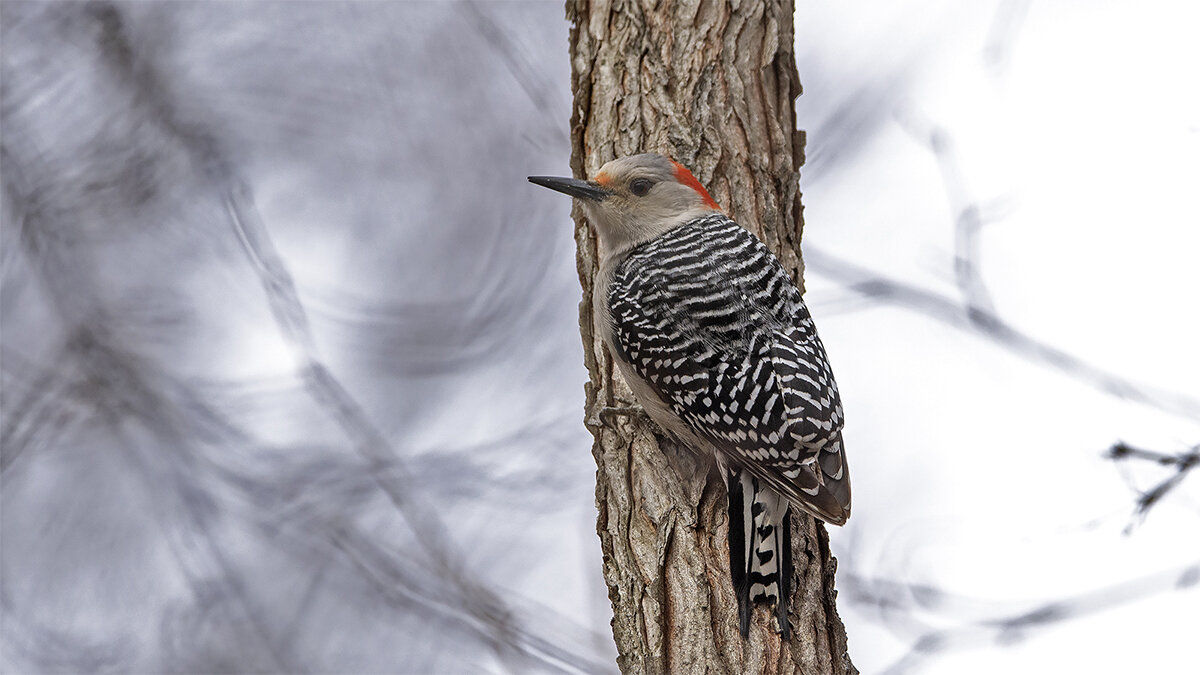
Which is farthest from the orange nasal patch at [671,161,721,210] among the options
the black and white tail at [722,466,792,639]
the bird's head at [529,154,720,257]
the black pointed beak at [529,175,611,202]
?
the black and white tail at [722,466,792,639]

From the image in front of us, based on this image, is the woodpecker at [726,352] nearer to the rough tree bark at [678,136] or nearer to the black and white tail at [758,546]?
the black and white tail at [758,546]

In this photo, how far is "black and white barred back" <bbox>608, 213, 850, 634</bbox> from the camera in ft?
10.1

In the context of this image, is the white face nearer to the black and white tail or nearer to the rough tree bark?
the rough tree bark

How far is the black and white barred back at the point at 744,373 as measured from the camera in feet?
10.1

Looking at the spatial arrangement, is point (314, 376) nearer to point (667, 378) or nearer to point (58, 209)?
point (58, 209)

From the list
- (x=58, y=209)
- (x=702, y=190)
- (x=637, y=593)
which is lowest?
(x=637, y=593)

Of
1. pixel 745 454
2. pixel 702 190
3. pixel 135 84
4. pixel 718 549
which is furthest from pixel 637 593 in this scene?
pixel 135 84

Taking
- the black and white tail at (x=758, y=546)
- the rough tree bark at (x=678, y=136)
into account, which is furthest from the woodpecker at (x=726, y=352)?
the rough tree bark at (x=678, y=136)

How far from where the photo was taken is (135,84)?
163 inches

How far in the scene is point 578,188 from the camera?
148 inches

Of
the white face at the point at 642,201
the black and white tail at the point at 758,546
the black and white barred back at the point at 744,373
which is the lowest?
the black and white tail at the point at 758,546

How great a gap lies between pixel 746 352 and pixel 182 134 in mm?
2567

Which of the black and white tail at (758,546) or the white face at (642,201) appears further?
the white face at (642,201)

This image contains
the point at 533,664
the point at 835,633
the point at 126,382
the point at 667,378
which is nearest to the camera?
the point at 835,633
